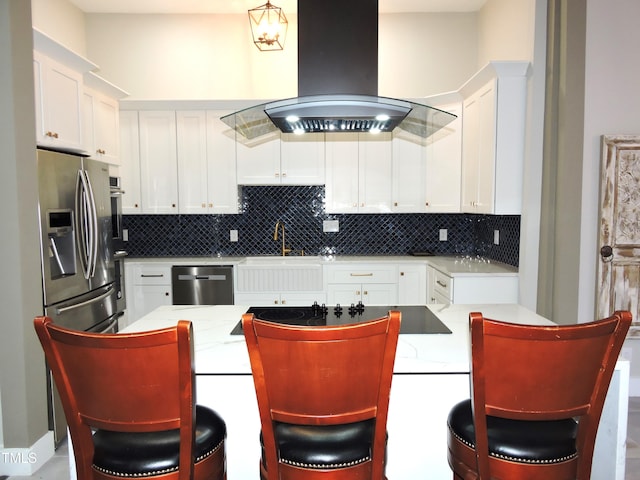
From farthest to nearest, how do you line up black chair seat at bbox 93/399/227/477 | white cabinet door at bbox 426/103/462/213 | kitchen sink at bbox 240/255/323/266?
1. kitchen sink at bbox 240/255/323/266
2. white cabinet door at bbox 426/103/462/213
3. black chair seat at bbox 93/399/227/477

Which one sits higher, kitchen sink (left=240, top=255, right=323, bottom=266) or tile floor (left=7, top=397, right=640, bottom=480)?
kitchen sink (left=240, top=255, right=323, bottom=266)

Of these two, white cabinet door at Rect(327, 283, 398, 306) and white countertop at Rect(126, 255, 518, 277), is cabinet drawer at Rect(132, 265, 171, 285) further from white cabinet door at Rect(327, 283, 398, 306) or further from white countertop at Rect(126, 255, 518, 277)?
white cabinet door at Rect(327, 283, 398, 306)

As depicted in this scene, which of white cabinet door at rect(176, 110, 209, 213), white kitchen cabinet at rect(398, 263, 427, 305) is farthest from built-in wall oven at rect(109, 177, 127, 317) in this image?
white kitchen cabinet at rect(398, 263, 427, 305)

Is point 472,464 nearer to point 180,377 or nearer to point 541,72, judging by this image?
point 180,377

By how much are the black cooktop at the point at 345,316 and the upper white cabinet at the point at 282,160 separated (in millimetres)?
2388

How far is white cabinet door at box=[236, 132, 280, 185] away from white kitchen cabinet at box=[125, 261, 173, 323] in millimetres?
1159

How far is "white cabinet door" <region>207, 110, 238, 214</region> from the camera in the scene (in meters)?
4.50

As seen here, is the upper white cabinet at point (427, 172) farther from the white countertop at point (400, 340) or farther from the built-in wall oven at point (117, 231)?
the built-in wall oven at point (117, 231)

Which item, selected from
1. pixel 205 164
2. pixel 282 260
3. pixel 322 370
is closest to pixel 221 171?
pixel 205 164

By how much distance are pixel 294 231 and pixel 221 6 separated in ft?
7.62

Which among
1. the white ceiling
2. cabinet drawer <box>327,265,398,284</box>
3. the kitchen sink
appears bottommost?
cabinet drawer <box>327,265,398,284</box>

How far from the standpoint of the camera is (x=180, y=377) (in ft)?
3.72

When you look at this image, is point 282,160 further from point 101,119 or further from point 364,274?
point 101,119

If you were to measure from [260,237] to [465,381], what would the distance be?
3326 mm
